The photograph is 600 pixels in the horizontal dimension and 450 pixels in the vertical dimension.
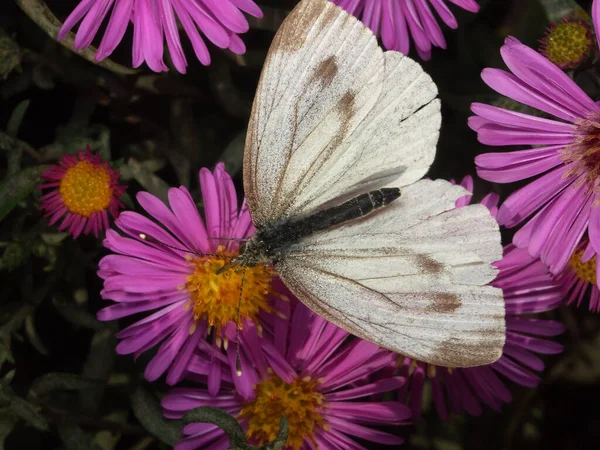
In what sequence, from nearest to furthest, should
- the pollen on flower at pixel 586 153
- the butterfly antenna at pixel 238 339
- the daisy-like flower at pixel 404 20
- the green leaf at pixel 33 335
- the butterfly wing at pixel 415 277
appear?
1. the butterfly wing at pixel 415 277
2. the butterfly antenna at pixel 238 339
3. the pollen on flower at pixel 586 153
4. the daisy-like flower at pixel 404 20
5. the green leaf at pixel 33 335

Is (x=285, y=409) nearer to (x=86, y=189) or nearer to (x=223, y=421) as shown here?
(x=223, y=421)

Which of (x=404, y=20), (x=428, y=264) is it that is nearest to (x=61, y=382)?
(x=428, y=264)

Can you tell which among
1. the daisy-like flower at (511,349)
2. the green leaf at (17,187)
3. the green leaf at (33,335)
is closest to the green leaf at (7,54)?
the green leaf at (17,187)

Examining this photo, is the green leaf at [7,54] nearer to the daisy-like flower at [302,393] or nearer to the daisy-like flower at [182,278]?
the daisy-like flower at [182,278]

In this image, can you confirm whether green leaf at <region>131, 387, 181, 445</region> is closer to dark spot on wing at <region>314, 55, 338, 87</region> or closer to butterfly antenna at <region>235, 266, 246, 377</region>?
butterfly antenna at <region>235, 266, 246, 377</region>

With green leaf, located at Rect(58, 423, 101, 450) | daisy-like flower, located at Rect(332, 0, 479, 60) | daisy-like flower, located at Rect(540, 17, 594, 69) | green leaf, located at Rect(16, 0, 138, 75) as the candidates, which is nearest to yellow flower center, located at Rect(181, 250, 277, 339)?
green leaf, located at Rect(58, 423, 101, 450)
